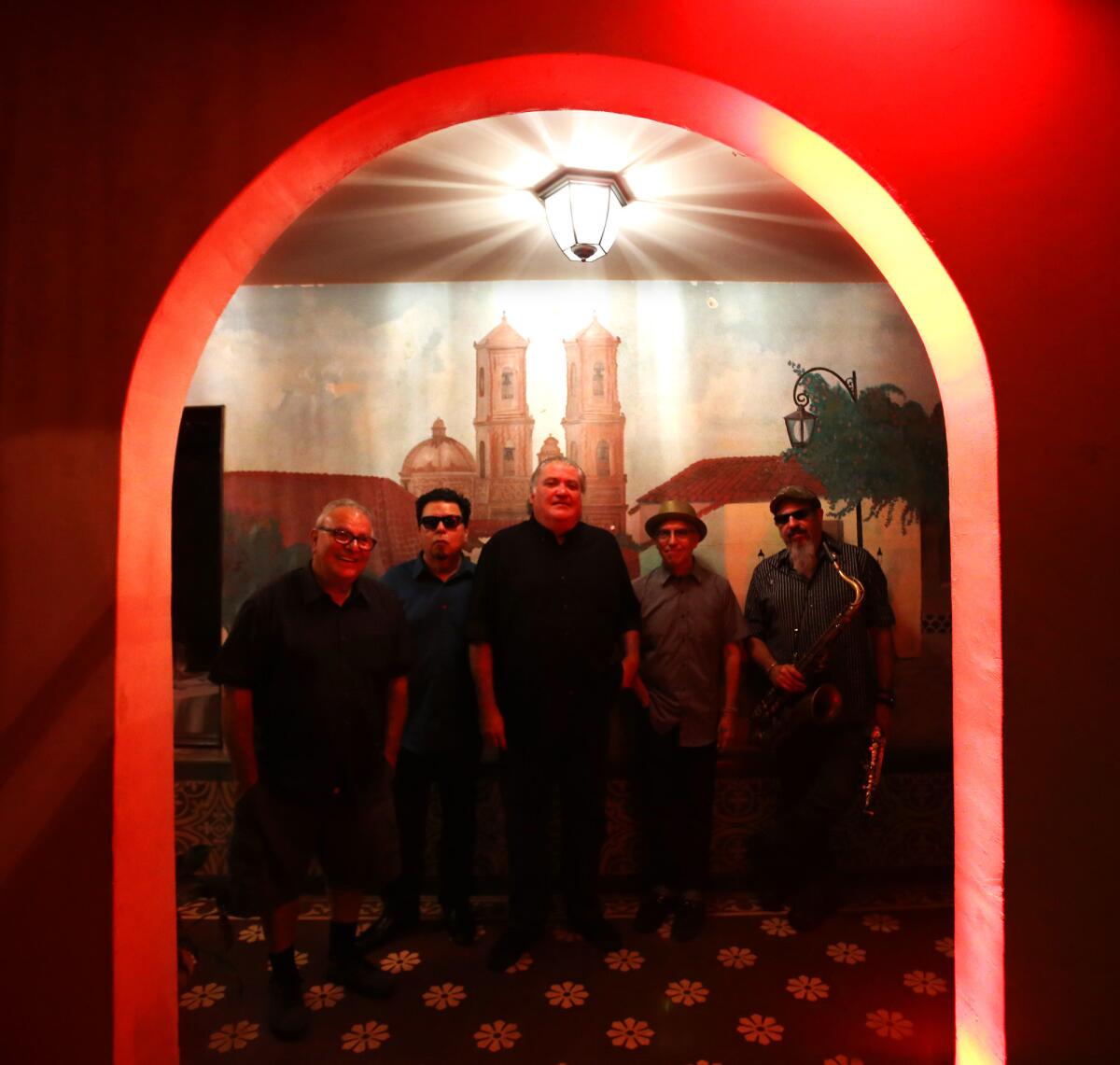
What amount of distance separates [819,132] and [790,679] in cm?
225

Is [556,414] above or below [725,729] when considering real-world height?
above

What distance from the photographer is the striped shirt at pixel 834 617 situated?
320 centimetres

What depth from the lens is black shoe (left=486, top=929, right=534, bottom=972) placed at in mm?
2719

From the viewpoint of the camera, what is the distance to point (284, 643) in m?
2.34

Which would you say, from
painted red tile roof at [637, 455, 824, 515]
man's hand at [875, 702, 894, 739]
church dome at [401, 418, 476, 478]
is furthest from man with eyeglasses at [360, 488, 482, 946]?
man's hand at [875, 702, 894, 739]

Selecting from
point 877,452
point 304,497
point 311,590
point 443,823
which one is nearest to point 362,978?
point 443,823

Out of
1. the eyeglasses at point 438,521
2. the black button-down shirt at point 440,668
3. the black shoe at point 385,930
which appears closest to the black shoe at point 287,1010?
the black shoe at point 385,930

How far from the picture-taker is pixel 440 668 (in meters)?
2.99

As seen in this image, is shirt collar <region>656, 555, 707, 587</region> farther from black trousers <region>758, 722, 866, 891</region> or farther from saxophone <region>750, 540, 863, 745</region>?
black trousers <region>758, 722, 866, 891</region>

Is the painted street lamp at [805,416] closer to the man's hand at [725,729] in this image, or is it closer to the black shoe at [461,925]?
the man's hand at [725,729]

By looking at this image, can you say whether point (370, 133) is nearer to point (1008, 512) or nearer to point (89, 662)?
point (89, 662)

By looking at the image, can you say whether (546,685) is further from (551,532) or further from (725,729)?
(725,729)

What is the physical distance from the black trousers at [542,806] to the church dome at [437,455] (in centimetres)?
148

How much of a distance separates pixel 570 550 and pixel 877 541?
1765 mm
